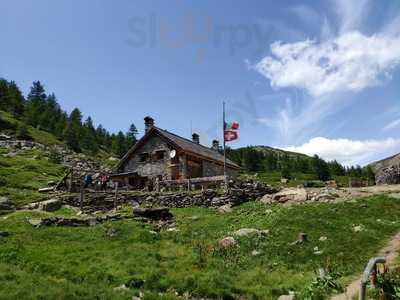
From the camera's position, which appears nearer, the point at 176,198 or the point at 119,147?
the point at 176,198

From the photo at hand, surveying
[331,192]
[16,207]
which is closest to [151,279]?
[16,207]

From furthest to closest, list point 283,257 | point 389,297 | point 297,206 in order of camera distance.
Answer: point 297,206, point 283,257, point 389,297

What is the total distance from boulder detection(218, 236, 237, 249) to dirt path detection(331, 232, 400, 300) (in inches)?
234

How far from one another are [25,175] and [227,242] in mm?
35073

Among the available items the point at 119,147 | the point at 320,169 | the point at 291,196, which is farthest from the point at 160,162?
A: the point at 320,169

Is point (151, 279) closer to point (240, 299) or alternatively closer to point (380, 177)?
point (240, 299)

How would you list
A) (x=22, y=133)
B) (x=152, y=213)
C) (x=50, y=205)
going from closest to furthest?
(x=152, y=213), (x=50, y=205), (x=22, y=133)

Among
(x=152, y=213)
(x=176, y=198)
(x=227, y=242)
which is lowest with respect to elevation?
(x=227, y=242)

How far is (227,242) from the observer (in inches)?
654

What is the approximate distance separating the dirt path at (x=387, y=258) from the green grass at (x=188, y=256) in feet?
1.66

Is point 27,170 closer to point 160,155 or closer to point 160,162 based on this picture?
point 160,155

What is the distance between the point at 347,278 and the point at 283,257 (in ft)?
10.4

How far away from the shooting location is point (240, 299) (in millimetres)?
11398

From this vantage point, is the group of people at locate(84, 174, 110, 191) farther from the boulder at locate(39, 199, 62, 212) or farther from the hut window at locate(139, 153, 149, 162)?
the boulder at locate(39, 199, 62, 212)
